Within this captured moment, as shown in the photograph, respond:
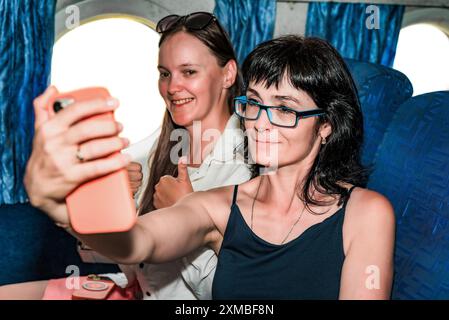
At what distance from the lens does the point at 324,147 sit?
1369 mm

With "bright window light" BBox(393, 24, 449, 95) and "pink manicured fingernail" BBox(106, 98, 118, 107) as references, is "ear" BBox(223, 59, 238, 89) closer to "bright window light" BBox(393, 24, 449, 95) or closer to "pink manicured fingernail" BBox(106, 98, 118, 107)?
"pink manicured fingernail" BBox(106, 98, 118, 107)

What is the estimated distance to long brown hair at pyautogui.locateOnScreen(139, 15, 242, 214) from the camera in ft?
5.96

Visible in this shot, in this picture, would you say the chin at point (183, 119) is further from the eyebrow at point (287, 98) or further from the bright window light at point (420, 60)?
the bright window light at point (420, 60)

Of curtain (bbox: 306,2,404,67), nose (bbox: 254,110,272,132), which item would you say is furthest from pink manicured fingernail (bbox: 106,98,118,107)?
curtain (bbox: 306,2,404,67)

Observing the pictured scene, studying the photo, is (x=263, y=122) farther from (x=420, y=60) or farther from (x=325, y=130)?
(x=420, y=60)

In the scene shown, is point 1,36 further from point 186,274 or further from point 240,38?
point 186,274

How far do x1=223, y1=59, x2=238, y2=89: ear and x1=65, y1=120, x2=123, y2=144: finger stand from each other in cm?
122

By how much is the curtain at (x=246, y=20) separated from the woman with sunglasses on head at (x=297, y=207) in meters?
2.07

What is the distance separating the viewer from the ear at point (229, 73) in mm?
1874

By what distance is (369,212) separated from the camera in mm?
1246

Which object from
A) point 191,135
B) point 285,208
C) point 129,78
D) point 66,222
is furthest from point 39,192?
point 129,78

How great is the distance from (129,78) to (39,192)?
6.04 metres

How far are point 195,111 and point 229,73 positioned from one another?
6.8 inches

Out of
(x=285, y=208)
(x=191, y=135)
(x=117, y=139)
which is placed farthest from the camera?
(x=191, y=135)
